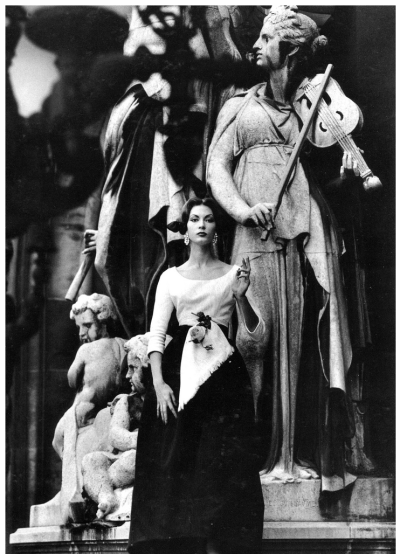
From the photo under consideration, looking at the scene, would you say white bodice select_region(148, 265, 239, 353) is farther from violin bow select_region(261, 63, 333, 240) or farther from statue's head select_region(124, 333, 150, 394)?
violin bow select_region(261, 63, 333, 240)

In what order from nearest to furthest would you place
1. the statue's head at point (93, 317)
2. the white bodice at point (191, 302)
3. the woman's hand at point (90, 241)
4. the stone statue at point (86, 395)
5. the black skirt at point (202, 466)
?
the black skirt at point (202, 466), the white bodice at point (191, 302), the stone statue at point (86, 395), the statue's head at point (93, 317), the woman's hand at point (90, 241)

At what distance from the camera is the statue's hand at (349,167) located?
9.66 metres

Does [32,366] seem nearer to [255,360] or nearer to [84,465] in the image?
[84,465]

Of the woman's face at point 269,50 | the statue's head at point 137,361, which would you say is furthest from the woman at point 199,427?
the woman's face at point 269,50

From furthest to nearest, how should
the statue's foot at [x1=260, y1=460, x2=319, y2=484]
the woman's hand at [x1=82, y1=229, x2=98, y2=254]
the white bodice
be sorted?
the woman's hand at [x1=82, y1=229, x2=98, y2=254], the statue's foot at [x1=260, y1=460, x2=319, y2=484], the white bodice

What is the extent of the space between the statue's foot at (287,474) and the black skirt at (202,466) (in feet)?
0.90

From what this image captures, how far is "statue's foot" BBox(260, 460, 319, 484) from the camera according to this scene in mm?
9250

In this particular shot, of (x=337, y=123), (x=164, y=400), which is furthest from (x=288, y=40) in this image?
(x=164, y=400)

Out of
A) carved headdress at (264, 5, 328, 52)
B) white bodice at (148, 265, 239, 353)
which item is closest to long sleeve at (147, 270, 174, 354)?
white bodice at (148, 265, 239, 353)

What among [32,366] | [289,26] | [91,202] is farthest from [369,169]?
[32,366]

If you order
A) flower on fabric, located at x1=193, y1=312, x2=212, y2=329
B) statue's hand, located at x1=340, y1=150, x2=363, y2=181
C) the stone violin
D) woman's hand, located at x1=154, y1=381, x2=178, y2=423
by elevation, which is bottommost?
Result: woman's hand, located at x1=154, y1=381, x2=178, y2=423

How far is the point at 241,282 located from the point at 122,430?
4.04ft

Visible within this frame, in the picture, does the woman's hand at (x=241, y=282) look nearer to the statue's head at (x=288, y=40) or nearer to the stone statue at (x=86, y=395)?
the stone statue at (x=86, y=395)

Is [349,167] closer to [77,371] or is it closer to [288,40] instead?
[288,40]
